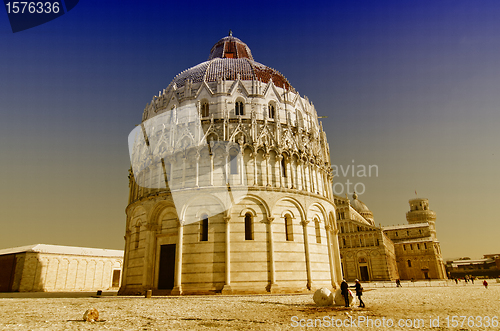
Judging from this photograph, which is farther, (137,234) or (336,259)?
(336,259)

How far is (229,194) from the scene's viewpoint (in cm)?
2556

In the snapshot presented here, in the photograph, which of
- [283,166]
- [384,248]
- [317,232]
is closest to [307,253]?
[317,232]

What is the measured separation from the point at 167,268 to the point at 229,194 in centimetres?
751

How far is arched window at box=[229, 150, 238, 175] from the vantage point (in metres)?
26.8

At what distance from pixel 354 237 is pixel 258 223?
45469 millimetres

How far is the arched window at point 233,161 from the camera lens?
26753 millimetres

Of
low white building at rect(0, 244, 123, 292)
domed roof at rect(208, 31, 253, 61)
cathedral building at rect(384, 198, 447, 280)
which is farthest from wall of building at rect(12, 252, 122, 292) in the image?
cathedral building at rect(384, 198, 447, 280)

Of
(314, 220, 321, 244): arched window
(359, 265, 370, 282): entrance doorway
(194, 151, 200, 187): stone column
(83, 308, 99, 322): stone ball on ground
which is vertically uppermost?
(194, 151, 200, 187): stone column

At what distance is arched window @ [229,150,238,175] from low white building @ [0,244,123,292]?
39362 millimetres

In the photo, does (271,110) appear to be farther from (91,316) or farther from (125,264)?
(91,316)

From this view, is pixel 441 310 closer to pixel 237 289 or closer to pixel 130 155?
pixel 237 289

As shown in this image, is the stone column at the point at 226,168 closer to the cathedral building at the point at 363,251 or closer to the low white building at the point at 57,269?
the low white building at the point at 57,269

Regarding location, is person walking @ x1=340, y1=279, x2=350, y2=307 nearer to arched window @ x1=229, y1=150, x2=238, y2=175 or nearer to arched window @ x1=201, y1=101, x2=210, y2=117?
arched window @ x1=229, y1=150, x2=238, y2=175

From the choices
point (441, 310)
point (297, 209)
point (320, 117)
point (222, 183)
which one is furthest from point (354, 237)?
point (441, 310)
